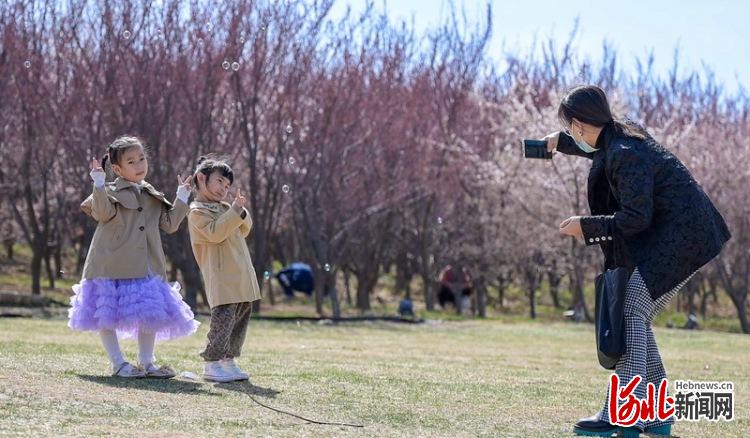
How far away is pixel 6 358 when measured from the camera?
275 inches

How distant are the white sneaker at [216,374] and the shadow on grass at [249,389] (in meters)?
0.05

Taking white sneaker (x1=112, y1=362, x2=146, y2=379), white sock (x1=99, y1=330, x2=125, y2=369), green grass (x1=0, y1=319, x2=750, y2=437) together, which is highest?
white sock (x1=99, y1=330, x2=125, y2=369)

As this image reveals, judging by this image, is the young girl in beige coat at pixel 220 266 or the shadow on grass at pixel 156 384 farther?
the young girl in beige coat at pixel 220 266

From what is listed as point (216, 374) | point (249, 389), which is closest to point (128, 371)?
point (216, 374)

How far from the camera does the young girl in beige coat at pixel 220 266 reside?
6.58 metres

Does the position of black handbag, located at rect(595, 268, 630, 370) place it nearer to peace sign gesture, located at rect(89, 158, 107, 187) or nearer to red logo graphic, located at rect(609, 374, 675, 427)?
red logo graphic, located at rect(609, 374, 675, 427)

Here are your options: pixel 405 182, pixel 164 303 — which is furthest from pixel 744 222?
pixel 164 303

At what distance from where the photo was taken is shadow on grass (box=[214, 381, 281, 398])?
6.04 meters

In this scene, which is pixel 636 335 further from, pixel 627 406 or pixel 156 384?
pixel 156 384

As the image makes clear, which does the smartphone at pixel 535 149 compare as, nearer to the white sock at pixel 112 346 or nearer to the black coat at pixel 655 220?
the black coat at pixel 655 220

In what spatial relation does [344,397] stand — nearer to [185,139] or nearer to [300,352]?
[300,352]

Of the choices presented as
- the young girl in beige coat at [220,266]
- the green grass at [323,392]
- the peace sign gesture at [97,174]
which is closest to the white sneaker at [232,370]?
the young girl in beige coat at [220,266]

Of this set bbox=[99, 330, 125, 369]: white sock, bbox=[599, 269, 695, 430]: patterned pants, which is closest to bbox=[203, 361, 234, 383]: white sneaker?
bbox=[99, 330, 125, 369]: white sock

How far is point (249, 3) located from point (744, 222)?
11.5 metres
